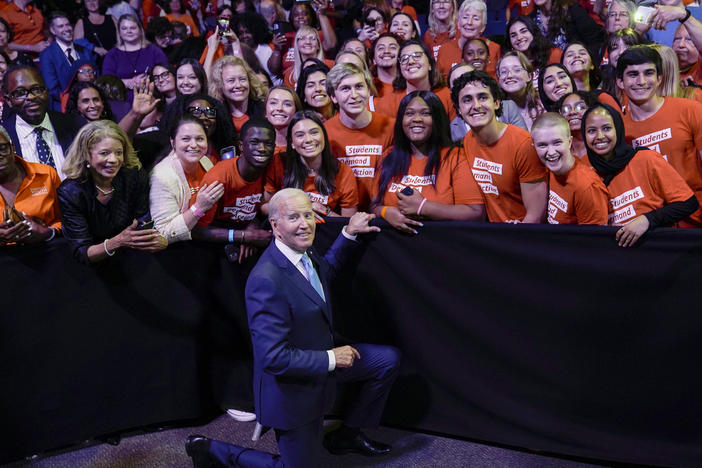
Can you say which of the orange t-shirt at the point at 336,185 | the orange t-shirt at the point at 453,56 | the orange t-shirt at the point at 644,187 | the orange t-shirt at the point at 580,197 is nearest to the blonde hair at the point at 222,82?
the orange t-shirt at the point at 336,185

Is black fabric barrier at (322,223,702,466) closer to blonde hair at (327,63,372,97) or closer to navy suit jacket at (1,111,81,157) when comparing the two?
blonde hair at (327,63,372,97)

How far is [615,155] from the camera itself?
3639 mm

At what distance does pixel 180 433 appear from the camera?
4176 millimetres

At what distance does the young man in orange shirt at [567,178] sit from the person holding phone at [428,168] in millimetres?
507

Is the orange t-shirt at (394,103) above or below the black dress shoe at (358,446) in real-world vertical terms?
above

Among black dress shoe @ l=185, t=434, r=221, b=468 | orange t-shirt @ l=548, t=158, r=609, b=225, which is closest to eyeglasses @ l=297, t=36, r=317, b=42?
orange t-shirt @ l=548, t=158, r=609, b=225

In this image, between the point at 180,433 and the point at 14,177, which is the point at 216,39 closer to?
the point at 14,177

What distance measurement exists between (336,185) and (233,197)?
66cm

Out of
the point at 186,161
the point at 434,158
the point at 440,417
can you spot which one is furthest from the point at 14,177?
the point at 440,417

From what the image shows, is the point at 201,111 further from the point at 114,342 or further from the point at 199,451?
the point at 199,451

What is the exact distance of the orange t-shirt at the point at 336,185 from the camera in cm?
430

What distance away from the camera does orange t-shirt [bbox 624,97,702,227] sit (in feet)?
13.3

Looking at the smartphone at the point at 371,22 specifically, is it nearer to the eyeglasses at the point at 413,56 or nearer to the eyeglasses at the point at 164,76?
the eyeglasses at the point at 413,56

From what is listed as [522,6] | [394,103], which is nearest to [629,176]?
[394,103]
